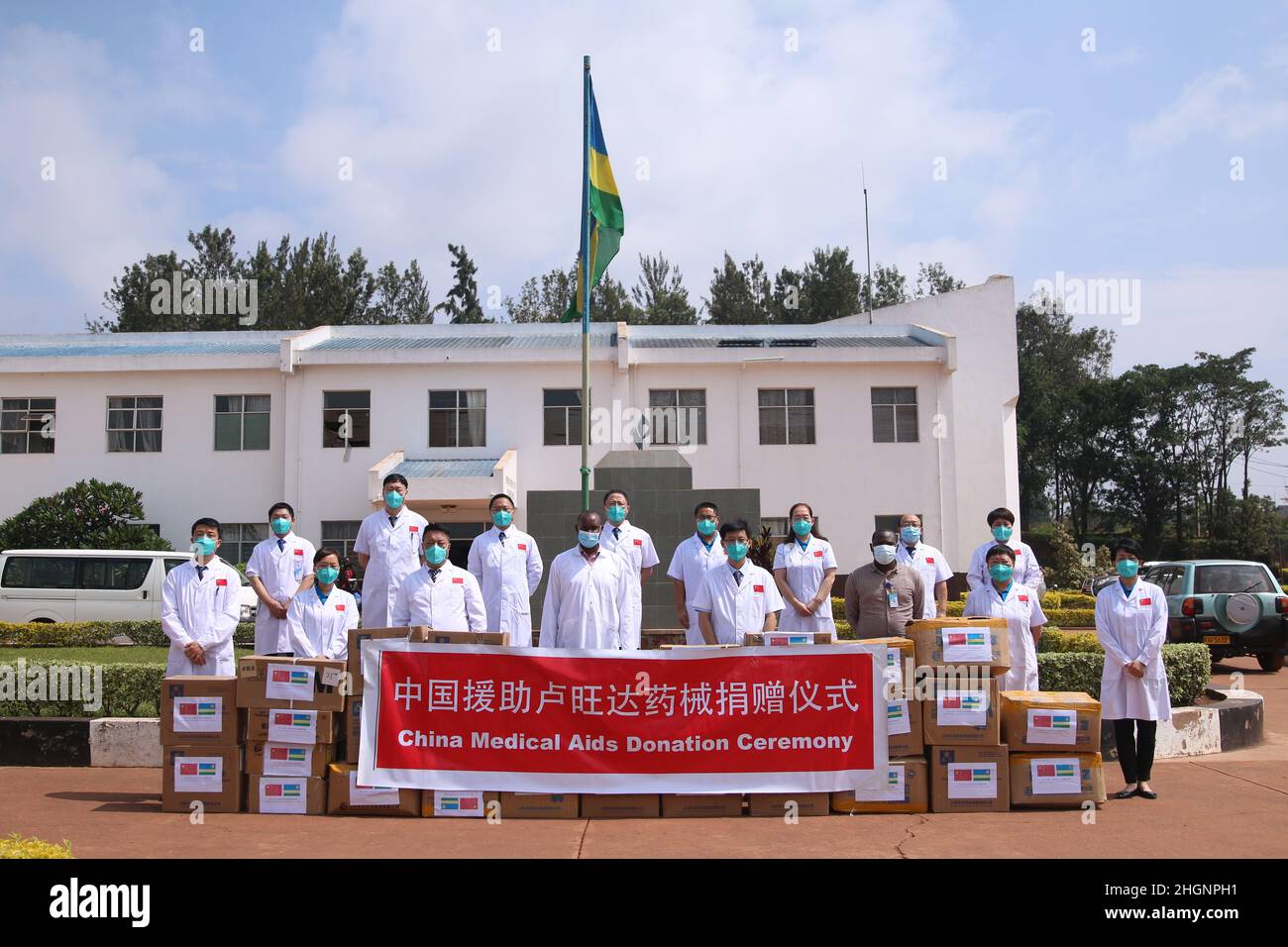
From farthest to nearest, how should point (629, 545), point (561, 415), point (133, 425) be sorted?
point (133, 425) → point (561, 415) → point (629, 545)

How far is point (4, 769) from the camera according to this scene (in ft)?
25.2

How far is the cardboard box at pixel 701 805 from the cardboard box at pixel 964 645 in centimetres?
140

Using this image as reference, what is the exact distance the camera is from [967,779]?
631cm

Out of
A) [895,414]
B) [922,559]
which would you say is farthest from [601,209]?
[895,414]

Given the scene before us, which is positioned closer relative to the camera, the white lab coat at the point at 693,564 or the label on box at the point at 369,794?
the label on box at the point at 369,794

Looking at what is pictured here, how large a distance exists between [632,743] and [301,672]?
2.02 metres

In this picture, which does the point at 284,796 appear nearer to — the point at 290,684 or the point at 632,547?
the point at 290,684

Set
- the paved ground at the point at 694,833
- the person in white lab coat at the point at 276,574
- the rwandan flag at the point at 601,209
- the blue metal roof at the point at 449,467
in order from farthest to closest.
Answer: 1. the blue metal roof at the point at 449,467
2. the rwandan flag at the point at 601,209
3. the person in white lab coat at the point at 276,574
4. the paved ground at the point at 694,833

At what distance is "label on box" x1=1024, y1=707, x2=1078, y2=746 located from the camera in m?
6.30

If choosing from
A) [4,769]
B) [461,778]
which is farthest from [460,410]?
[461,778]

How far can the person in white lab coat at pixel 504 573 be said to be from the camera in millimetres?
8047

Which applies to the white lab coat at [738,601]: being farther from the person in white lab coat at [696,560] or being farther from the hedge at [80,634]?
A: the hedge at [80,634]

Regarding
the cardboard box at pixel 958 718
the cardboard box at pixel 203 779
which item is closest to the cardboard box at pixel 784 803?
the cardboard box at pixel 958 718

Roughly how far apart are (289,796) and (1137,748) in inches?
206
